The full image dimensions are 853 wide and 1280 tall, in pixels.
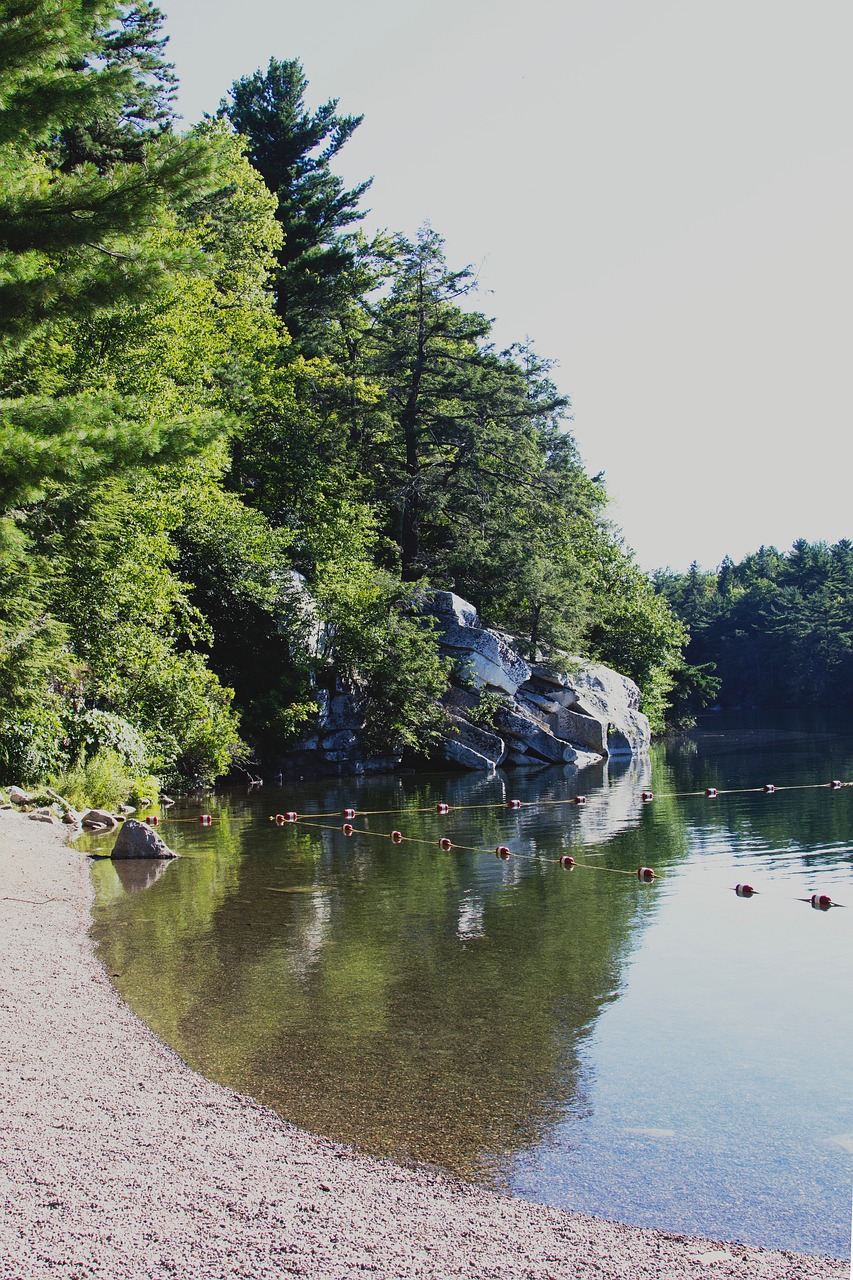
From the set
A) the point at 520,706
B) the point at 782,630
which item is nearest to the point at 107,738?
the point at 520,706

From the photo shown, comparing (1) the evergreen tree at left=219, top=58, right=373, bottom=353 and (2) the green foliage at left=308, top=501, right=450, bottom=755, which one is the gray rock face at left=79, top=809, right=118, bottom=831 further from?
(1) the evergreen tree at left=219, top=58, right=373, bottom=353

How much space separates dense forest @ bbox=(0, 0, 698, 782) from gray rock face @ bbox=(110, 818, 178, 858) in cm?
376

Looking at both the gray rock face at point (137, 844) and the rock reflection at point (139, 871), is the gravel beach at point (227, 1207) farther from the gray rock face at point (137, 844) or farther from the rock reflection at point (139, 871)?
the gray rock face at point (137, 844)

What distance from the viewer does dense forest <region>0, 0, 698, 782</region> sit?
344 inches

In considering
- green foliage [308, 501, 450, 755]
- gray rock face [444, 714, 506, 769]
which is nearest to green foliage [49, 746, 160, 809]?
green foliage [308, 501, 450, 755]

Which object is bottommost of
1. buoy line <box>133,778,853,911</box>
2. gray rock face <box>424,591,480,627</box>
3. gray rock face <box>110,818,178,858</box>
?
buoy line <box>133,778,853,911</box>

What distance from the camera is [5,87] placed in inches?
333

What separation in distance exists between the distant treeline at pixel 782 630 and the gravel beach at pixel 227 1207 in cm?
7643

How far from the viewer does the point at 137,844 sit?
1432 centimetres

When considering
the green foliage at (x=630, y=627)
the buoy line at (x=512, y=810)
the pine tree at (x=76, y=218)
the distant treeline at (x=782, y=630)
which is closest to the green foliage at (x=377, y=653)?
the buoy line at (x=512, y=810)

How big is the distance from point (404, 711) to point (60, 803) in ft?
44.3

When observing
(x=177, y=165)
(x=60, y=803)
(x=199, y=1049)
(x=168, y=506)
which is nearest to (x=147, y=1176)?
(x=199, y=1049)

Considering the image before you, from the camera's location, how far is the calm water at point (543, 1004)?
17.7ft

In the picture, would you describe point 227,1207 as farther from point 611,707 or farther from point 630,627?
point 630,627
